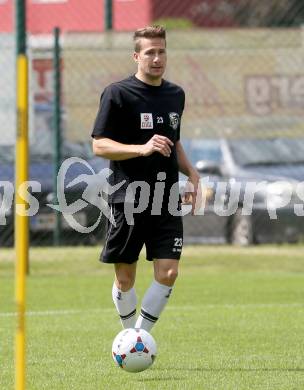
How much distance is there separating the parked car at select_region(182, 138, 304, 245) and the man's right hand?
9.04m

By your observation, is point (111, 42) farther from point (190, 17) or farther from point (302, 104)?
point (190, 17)

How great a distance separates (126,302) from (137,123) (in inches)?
44.8

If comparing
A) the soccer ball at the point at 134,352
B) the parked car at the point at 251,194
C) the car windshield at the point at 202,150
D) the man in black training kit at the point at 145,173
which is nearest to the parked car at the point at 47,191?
the car windshield at the point at 202,150

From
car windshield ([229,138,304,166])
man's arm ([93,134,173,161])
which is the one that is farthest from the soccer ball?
car windshield ([229,138,304,166])

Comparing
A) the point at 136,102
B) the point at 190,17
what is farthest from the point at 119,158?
the point at 190,17

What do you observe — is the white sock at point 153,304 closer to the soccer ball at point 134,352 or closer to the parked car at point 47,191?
the soccer ball at point 134,352

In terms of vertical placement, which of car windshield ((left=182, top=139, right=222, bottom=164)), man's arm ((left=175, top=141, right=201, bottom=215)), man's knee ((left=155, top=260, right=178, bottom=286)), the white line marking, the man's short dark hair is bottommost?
car windshield ((left=182, top=139, right=222, bottom=164))

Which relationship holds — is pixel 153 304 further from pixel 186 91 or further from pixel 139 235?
pixel 186 91

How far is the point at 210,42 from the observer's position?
15656 mm

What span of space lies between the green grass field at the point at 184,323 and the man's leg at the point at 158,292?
0.98ft

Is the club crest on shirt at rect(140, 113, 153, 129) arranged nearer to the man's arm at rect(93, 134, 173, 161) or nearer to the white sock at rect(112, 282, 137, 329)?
the man's arm at rect(93, 134, 173, 161)

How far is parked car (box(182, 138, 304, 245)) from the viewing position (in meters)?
16.6

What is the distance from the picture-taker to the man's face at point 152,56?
25.4 feet

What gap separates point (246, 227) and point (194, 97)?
7.49 feet
